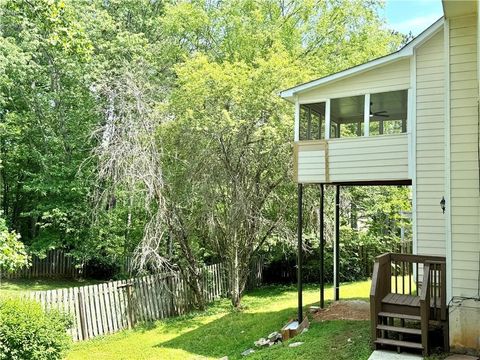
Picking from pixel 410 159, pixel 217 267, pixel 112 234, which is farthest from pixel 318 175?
pixel 112 234

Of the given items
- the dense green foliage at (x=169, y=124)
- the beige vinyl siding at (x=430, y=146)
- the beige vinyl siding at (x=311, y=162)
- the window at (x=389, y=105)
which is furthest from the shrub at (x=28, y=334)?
the window at (x=389, y=105)

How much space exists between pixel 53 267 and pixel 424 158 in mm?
15146

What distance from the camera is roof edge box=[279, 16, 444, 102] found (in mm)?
7082

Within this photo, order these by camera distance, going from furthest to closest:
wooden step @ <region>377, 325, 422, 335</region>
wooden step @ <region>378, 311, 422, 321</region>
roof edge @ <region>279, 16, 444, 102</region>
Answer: roof edge @ <region>279, 16, 444, 102</region> → wooden step @ <region>378, 311, 422, 321</region> → wooden step @ <region>377, 325, 422, 335</region>

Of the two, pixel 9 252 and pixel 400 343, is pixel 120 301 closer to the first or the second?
pixel 9 252

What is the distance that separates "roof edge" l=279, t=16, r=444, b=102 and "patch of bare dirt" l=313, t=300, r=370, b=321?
4.52 meters

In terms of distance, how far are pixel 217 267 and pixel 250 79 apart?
563cm

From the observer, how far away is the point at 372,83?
7.86 m

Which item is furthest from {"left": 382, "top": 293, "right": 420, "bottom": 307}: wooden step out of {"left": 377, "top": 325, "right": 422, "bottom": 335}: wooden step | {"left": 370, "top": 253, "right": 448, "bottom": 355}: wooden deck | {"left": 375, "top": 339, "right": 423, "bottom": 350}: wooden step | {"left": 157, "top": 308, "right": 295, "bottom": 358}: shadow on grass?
{"left": 157, "top": 308, "right": 295, "bottom": 358}: shadow on grass

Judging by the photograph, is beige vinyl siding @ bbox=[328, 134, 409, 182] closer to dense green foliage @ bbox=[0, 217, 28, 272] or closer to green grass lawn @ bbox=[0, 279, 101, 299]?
dense green foliage @ bbox=[0, 217, 28, 272]

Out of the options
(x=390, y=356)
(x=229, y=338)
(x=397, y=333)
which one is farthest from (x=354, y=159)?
(x=229, y=338)

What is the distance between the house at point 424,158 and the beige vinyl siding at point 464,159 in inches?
0.5

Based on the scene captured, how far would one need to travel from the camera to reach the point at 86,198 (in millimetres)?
14797

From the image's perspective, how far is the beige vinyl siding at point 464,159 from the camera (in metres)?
5.34
